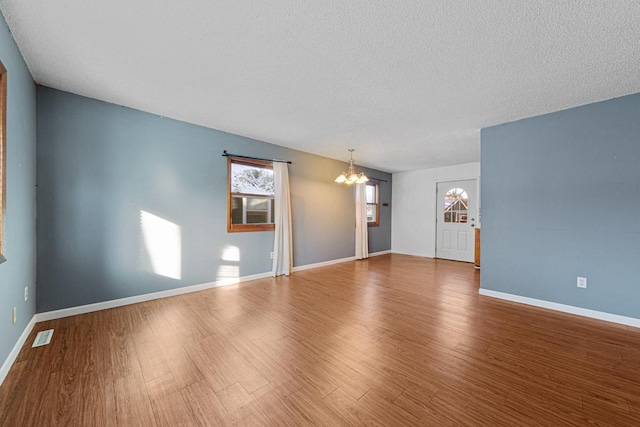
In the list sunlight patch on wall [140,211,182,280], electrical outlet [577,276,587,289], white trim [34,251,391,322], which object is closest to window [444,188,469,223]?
electrical outlet [577,276,587,289]

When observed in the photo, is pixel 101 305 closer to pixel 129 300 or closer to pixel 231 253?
pixel 129 300

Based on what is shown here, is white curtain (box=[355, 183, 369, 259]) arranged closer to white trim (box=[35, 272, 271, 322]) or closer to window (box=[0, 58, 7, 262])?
white trim (box=[35, 272, 271, 322])

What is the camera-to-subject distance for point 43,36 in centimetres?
190

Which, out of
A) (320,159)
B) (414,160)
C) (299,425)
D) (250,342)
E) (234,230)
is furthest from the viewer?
(414,160)

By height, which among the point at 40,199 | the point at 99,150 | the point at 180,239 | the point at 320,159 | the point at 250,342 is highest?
the point at 320,159

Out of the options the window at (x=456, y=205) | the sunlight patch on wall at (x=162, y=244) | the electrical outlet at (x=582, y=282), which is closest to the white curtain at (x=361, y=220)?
the window at (x=456, y=205)

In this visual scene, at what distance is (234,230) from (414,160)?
4.47 m

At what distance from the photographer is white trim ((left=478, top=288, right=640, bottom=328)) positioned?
2681mm

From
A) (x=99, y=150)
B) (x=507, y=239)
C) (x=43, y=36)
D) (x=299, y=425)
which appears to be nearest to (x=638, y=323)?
(x=507, y=239)

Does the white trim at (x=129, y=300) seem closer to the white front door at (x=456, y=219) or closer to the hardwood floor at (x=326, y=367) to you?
the hardwood floor at (x=326, y=367)

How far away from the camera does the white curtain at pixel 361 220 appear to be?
638 centimetres

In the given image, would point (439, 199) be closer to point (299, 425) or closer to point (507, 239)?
point (507, 239)

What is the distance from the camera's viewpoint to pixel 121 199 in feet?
10.2

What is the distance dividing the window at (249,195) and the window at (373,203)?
3282 millimetres
